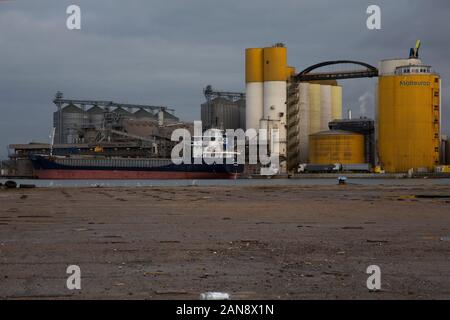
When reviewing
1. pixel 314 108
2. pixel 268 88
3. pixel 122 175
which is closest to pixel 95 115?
pixel 122 175

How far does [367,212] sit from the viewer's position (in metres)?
25.8

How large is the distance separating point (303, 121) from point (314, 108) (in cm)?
572

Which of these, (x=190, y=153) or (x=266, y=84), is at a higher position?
(x=266, y=84)

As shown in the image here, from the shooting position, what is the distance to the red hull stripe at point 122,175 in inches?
4803

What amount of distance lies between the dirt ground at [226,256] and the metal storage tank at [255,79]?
117 meters

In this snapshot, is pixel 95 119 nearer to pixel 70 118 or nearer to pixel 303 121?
pixel 70 118

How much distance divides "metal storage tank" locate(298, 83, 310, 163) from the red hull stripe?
1011 inches

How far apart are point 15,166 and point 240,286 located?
481ft

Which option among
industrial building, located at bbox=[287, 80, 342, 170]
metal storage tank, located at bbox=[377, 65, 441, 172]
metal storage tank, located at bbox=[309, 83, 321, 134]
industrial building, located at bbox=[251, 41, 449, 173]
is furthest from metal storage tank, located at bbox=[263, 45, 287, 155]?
metal storage tank, located at bbox=[377, 65, 441, 172]

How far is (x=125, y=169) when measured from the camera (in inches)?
4951

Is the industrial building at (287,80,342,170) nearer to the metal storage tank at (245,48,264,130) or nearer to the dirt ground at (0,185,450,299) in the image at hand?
the metal storage tank at (245,48,264,130)
